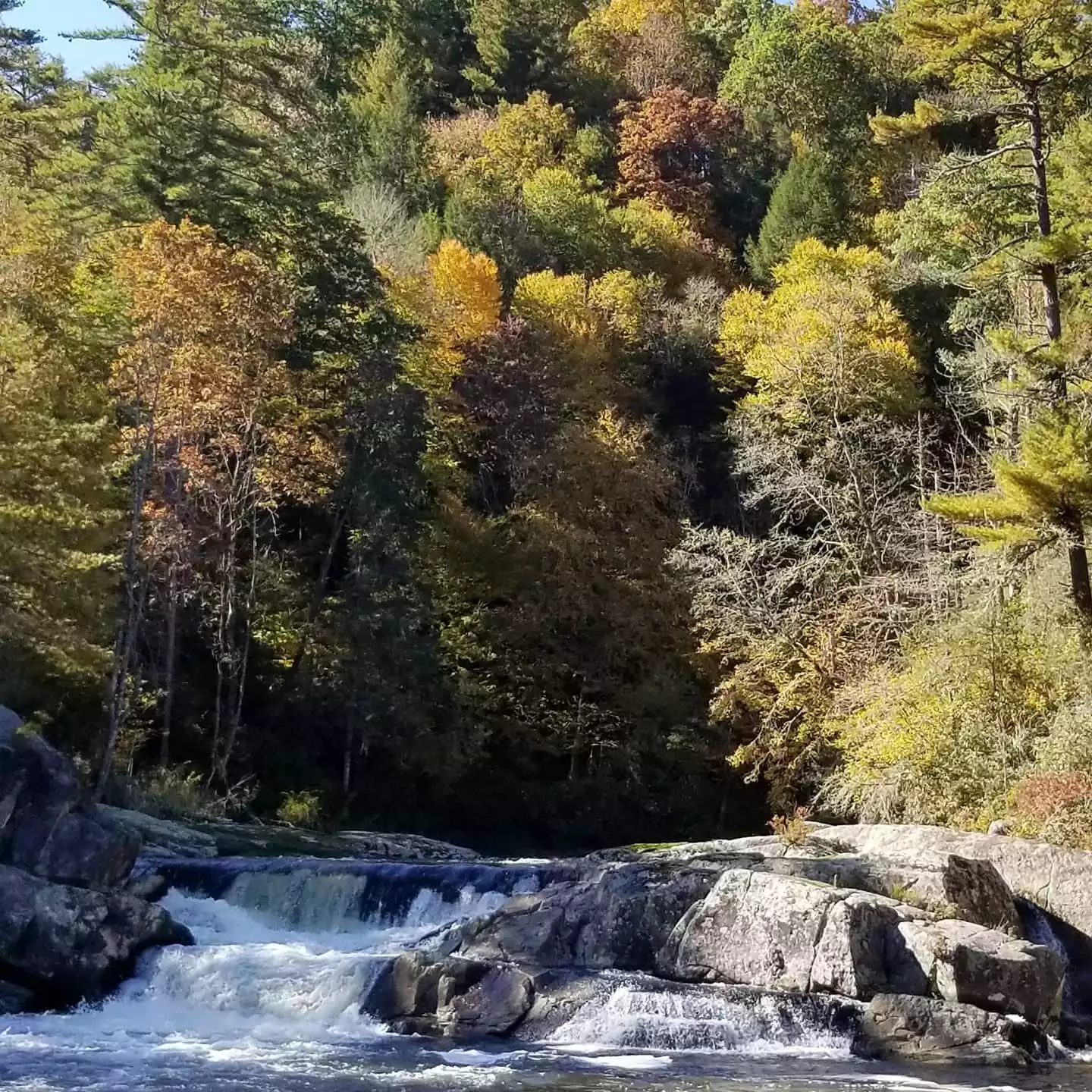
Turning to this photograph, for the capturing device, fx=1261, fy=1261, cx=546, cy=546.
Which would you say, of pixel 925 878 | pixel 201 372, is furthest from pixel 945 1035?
pixel 201 372

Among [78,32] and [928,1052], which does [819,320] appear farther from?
[928,1052]

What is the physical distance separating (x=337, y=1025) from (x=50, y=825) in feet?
14.3

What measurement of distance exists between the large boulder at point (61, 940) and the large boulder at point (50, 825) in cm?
44

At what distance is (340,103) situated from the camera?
2007 inches

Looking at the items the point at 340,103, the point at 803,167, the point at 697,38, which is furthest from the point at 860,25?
the point at 340,103

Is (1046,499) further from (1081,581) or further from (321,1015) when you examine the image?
(321,1015)

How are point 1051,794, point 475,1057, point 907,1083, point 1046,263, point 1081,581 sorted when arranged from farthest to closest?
point 1046,263 < point 1081,581 < point 1051,794 < point 475,1057 < point 907,1083

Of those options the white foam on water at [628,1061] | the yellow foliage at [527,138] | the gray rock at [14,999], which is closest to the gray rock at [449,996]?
the white foam on water at [628,1061]

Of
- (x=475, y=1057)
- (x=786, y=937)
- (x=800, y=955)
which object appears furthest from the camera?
(x=786, y=937)

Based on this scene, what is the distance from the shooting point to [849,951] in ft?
41.0

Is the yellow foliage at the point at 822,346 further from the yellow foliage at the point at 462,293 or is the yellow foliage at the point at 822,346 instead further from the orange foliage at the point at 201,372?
the orange foliage at the point at 201,372

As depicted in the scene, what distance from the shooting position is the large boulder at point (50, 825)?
14.4 m

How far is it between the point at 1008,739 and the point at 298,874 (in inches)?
417

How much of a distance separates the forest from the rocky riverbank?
2.86 metres
